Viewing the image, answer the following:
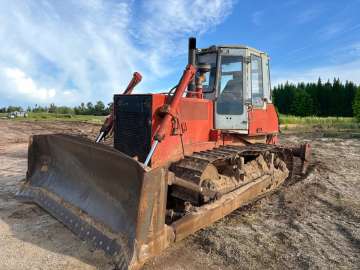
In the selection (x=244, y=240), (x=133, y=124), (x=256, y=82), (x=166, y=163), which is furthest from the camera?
(x=256, y=82)

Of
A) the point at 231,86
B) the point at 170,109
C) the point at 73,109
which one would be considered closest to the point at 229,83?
the point at 231,86

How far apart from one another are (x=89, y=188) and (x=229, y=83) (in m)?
3.03

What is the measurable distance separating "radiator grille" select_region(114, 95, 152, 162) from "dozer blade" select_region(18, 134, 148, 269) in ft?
2.31

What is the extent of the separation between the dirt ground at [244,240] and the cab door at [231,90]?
5.09 ft

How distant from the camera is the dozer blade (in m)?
3.55

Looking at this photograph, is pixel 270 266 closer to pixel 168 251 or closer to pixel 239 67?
pixel 168 251

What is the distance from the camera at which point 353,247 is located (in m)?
4.09

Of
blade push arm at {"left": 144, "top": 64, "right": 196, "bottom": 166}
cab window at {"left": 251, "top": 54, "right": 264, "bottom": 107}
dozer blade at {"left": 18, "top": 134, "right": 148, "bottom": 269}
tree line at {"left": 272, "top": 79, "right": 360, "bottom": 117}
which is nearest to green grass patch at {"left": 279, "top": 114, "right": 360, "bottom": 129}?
cab window at {"left": 251, "top": 54, "right": 264, "bottom": 107}

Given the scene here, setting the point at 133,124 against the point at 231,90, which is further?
the point at 231,90

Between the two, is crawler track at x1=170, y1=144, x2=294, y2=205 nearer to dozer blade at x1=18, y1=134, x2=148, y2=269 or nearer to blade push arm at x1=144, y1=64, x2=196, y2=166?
blade push arm at x1=144, y1=64, x2=196, y2=166

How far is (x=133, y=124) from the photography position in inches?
193

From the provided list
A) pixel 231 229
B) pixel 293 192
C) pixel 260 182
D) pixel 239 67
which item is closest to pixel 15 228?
pixel 231 229

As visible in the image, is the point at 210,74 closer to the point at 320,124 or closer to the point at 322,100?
the point at 320,124

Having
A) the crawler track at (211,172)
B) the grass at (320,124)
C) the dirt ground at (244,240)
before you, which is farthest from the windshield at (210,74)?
the grass at (320,124)
